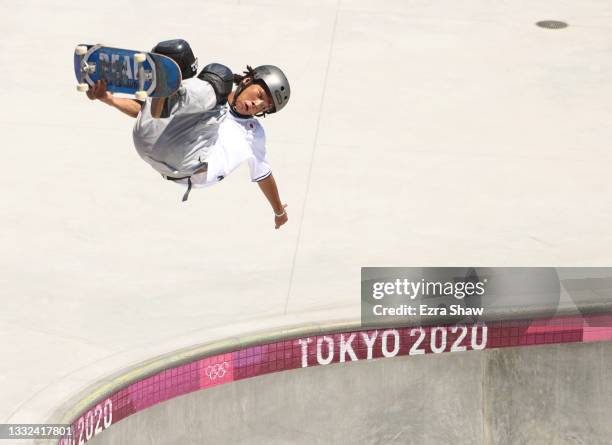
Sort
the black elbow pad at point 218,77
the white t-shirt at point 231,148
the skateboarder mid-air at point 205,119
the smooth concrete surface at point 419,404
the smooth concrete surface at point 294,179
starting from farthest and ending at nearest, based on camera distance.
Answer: the smooth concrete surface at point 294,179, the smooth concrete surface at point 419,404, the white t-shirt at point 231,148, the black elbow pad at point 218,77, the skateboarder mid-air at point 205,119

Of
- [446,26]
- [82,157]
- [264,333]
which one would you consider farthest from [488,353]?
[446,26]

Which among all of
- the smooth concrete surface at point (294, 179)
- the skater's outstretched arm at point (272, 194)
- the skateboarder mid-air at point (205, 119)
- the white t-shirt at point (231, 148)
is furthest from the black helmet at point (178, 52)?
the smooth concrete surface at point (294, 179)

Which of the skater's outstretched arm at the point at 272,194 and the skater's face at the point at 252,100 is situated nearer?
the skater's face at the point at 252,100

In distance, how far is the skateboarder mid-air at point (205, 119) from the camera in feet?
28.1

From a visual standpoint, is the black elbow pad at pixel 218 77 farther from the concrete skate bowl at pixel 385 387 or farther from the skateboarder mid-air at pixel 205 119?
the concrete skate bowl at pixel 385 387

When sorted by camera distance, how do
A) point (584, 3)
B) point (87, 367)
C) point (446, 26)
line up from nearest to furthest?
Answer: 1. point (87, 367)
2. point (446, 26)
3. point (584, 3)

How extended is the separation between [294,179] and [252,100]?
6160mm

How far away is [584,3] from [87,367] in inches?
511

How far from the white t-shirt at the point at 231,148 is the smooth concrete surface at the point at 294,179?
2505 mm

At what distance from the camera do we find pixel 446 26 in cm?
1989

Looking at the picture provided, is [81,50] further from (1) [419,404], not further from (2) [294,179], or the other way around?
(2) [294,179]

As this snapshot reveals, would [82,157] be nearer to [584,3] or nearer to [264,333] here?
[264,333]

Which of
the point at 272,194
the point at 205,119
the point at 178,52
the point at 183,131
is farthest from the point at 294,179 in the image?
the point at 178,52

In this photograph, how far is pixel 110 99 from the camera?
320 inches
